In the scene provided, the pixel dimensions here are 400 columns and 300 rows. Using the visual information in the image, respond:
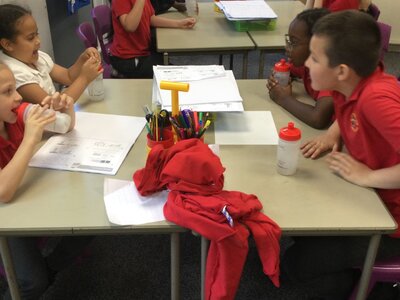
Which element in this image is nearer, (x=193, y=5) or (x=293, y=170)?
(x=293, y=170)

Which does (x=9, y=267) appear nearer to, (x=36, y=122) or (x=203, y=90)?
(x=36, y=122)

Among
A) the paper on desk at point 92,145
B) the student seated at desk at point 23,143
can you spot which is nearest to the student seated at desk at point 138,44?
the paper on desk at point 92,145

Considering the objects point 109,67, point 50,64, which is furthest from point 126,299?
point 109,67

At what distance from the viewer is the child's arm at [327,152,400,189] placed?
1193mm

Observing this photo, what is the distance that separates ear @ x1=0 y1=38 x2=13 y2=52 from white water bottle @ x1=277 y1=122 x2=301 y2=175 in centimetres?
104

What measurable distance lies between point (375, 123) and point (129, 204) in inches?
27.8

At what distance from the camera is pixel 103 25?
2738 millimetres

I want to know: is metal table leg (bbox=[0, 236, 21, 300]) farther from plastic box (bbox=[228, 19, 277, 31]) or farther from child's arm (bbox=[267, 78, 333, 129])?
plastic box (bbox=[228, 19, 277, 31])

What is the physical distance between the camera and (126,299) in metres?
1.73

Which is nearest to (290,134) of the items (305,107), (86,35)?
(305,107)

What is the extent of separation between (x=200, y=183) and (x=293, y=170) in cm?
33

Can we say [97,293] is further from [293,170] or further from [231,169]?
[293,170]

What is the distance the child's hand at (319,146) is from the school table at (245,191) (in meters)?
0.03

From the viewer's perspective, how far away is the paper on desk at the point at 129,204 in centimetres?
108
